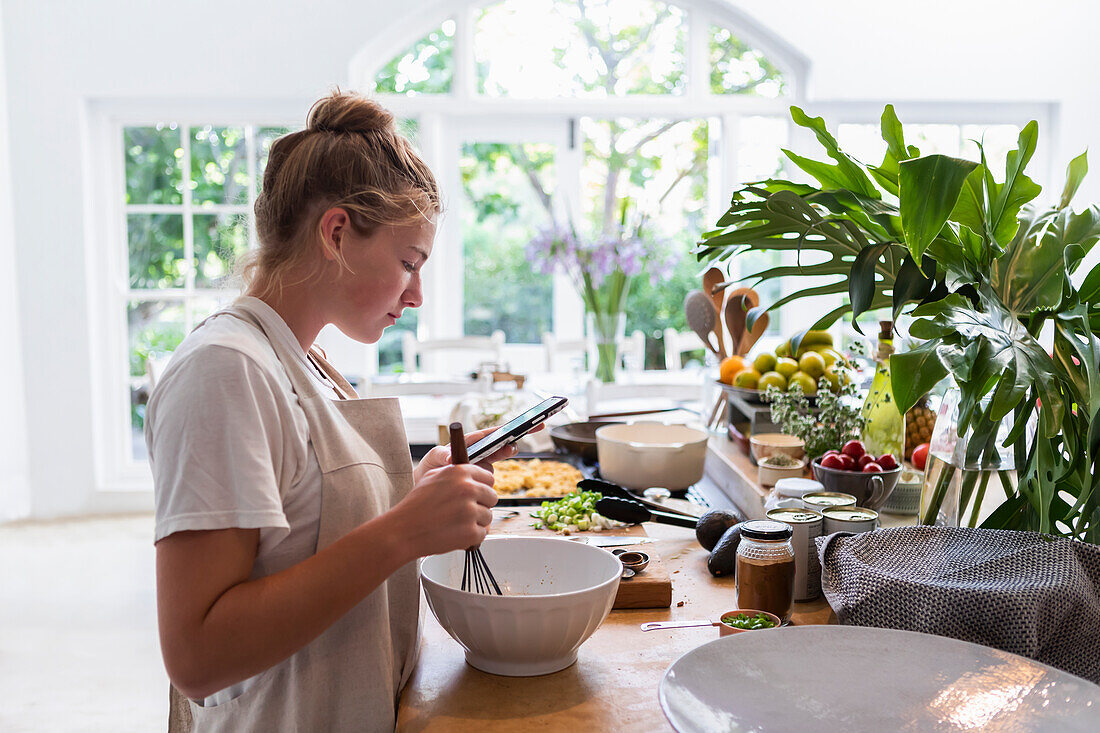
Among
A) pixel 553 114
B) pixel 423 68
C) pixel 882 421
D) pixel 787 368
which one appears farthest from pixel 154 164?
pixel 882 421

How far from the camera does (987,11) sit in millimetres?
4535

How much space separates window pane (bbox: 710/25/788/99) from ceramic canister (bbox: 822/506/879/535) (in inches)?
153

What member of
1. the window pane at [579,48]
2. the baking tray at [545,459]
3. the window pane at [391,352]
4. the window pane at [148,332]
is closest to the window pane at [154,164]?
the window pane at [148,332]

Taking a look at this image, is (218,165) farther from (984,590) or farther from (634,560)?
(984,590)

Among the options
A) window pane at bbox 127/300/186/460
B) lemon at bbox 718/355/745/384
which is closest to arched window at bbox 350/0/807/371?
window pane at bbox 127/300/186/460

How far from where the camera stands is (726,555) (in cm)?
131

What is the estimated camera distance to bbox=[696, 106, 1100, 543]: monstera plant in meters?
0.97

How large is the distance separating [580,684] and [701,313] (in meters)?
1.43

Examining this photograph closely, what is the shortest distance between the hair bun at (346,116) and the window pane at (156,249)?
12.5 feet

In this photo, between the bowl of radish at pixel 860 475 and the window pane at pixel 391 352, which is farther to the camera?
the window pane at pixel 391 352

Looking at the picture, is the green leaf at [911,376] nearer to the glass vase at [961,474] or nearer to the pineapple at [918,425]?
the glass vase at [961,474]

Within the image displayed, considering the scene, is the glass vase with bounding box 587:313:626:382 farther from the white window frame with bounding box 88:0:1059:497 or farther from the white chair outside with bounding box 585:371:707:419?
the white window frame with bounding box 88:0:1059:497

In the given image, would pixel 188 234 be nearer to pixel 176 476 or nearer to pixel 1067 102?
pixel 176 476

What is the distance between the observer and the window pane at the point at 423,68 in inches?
180
